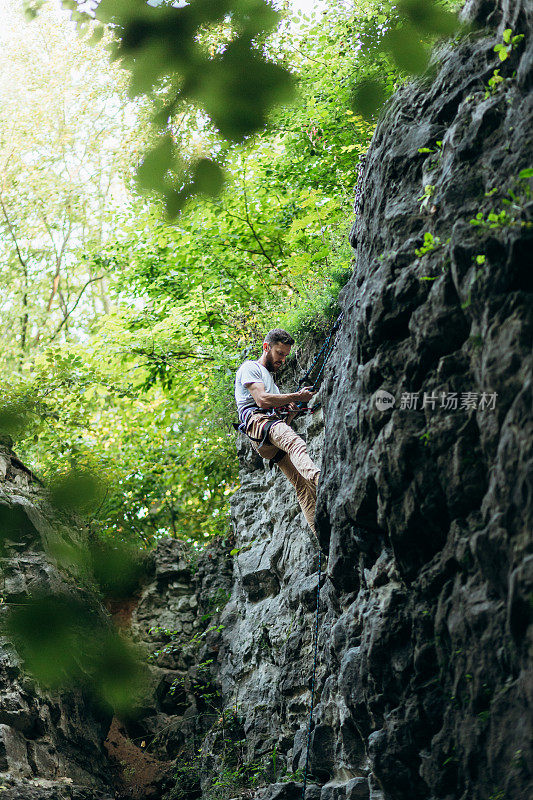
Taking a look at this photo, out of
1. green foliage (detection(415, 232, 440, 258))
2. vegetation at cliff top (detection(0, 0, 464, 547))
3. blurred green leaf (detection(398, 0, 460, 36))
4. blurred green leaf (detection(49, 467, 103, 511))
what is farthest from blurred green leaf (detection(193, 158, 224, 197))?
vegetation at cliff top (detection(0, 0, 464, 547))

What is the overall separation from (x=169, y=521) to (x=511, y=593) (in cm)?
1121

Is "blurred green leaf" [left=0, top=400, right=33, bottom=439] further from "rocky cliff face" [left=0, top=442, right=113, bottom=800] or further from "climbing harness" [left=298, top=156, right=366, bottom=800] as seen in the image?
"climbing harness" [left=298, top=156, right=366, bottom=800]

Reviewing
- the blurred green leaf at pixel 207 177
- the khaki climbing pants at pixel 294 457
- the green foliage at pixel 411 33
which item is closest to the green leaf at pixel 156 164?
the blurred green leaf at pixel 207 177

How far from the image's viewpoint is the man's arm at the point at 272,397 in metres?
6.08

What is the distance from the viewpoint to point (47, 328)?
1858 cm

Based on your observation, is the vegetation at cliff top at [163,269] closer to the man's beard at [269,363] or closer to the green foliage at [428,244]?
the man's beard at [269,363]

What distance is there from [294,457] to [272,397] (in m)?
0.52

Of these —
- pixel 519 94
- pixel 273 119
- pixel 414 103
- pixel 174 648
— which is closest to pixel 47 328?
pixel 174 648

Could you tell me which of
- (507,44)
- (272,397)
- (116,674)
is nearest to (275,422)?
(272,397)

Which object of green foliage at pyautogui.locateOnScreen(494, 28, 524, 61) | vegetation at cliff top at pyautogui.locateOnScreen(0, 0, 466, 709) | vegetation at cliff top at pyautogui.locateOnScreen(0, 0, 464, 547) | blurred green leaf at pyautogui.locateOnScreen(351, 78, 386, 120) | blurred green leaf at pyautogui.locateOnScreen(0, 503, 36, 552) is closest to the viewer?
vegetation at cliff top at pyautogui.locateOnScreen(0, 0, 466, 709)

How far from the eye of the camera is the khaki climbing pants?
238 inches

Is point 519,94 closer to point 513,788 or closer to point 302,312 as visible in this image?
point 513,788

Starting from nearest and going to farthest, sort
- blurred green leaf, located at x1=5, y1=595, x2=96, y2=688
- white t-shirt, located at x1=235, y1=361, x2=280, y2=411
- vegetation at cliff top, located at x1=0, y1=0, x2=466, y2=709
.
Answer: blurred green leaf, located at x1=5, y1=595, x2=96, y2=688, vegetation at cliff top, located at x1=0, y1=0, x2=466, y2=709, white t-shirt, located at x1=235, y1=361, x2=280, y2=411

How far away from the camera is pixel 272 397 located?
6.18 meters
